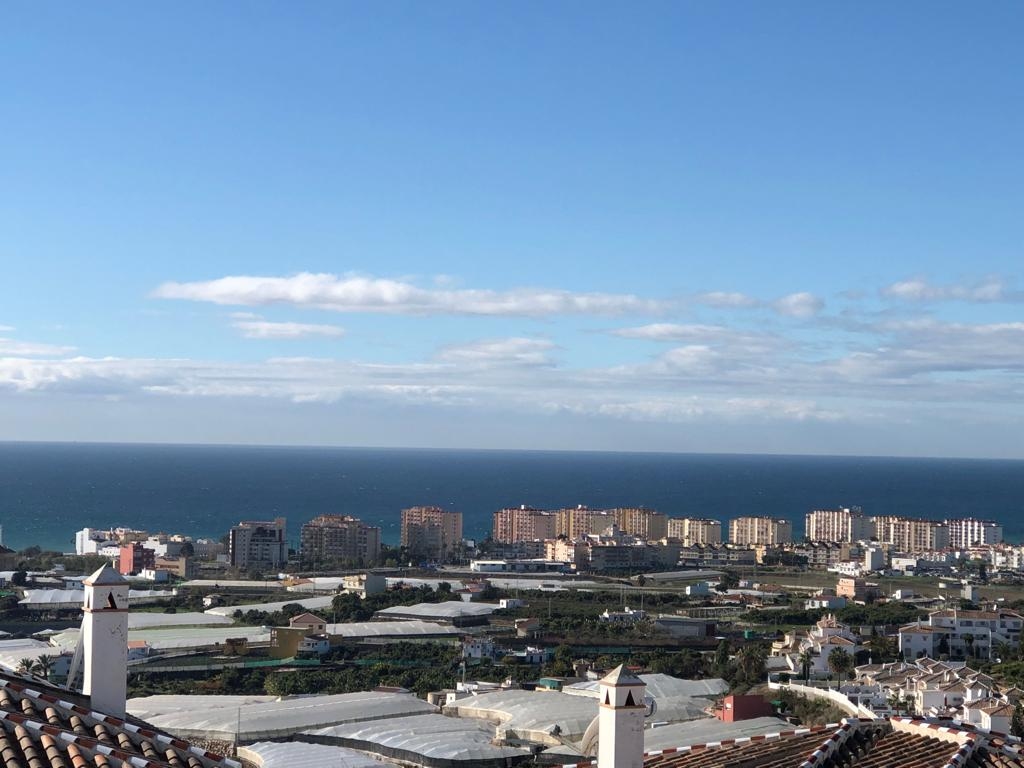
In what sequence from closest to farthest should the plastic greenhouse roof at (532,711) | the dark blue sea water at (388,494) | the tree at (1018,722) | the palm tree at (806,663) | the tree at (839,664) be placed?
the tree at (1018,722) < the plastic greenhouse roof at (532,711) < the palm tree at (806,663) < the tree at (839,664) < the dark blue sea water at (388,494)

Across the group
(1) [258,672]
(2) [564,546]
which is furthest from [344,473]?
(1) [258,672]

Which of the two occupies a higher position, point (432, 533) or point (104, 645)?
point (104, 645)

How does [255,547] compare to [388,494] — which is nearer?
[255,547]

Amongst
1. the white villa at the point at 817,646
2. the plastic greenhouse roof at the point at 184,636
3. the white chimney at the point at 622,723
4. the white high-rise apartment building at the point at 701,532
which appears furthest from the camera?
the white high-rise apartment building at the point at 701,532

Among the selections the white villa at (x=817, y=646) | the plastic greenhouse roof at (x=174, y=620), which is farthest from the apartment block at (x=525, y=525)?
the white villa at (x=817, y=646)

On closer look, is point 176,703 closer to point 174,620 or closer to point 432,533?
point 174,620

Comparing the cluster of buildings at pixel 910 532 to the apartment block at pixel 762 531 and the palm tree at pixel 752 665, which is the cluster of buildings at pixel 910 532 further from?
the palm tree at pixel 752 665

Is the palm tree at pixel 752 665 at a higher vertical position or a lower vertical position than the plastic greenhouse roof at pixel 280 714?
lower

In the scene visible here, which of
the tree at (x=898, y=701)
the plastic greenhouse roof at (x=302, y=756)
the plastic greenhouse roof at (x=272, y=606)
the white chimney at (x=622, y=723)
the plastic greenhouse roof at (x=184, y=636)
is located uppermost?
the white chimney at (x=622, y=723)

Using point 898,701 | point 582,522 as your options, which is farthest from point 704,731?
point 582,522
